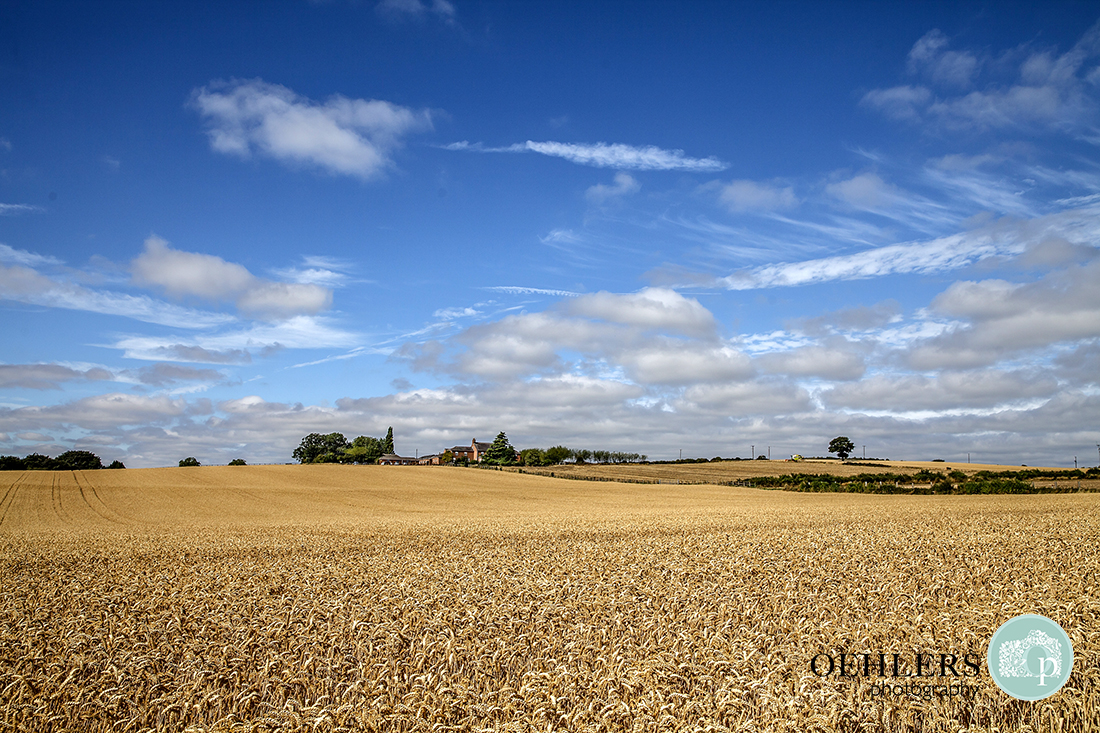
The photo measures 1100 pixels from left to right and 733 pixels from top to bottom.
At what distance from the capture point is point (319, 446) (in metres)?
156

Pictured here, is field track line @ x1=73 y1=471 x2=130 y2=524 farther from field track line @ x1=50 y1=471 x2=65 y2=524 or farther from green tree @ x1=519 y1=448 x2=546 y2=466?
green tree @ x1=519 y1=448 x2=546 y2=466

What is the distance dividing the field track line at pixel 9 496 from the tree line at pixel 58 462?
20702 millimetres

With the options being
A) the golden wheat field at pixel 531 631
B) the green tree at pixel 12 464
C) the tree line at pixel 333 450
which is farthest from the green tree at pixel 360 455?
the golden wheat field at pixel 531 631

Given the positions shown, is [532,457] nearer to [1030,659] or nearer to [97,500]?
[97,500]

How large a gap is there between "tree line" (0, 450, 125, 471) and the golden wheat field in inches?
3658

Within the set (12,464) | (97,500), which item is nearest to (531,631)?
(97,500)

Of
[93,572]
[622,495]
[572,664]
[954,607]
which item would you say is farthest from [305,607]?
[622,495]

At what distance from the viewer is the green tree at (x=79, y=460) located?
9869 centimetres

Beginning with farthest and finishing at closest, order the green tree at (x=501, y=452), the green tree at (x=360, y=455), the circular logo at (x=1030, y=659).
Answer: the green tree at (x=360, y=455)
the green tree at (x=501, y=452)
the circular logo at (x=1030, y=659)

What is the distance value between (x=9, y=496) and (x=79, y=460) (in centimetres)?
6001

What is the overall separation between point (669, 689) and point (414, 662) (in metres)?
2.90

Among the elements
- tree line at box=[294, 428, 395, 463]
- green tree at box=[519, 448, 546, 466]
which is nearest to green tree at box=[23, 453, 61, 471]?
tree line at box=[294, 428, 395, 463]

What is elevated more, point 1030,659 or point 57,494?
point 1030,659

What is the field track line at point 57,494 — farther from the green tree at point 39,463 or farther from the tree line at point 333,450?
the tree line at point 333,450
